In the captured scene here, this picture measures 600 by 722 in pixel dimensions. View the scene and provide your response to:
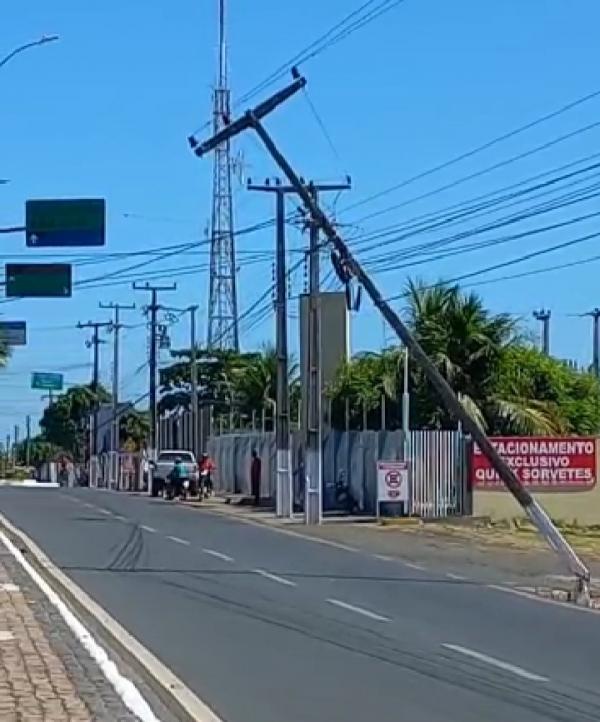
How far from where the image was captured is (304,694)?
13992mm

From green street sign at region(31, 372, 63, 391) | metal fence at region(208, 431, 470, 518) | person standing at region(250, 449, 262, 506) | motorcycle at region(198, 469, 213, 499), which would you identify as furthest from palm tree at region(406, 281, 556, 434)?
green street sign at region(31, 372, 63, 391)

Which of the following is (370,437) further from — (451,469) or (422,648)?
(422,648)

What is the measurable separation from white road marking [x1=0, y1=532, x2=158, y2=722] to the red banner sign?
23.1 m

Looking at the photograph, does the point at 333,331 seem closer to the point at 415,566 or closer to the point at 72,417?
the point at 415,566

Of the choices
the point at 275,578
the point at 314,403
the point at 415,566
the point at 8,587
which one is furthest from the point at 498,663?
the point at 314,403

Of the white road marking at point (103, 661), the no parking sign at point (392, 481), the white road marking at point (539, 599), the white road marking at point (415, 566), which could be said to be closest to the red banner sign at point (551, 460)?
the no parking sign at point (392, 481)

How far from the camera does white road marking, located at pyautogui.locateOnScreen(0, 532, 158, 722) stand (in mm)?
12836

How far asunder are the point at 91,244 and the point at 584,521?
1831cm

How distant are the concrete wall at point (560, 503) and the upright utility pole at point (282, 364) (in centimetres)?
627

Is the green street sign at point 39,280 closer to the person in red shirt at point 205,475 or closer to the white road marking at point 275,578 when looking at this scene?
the white road marking at point 275,578

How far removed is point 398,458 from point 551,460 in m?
4.12

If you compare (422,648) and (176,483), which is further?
(176,483)

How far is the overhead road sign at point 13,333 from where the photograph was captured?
46188 mm

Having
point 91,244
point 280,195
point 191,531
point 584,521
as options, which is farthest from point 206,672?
point 280,195
